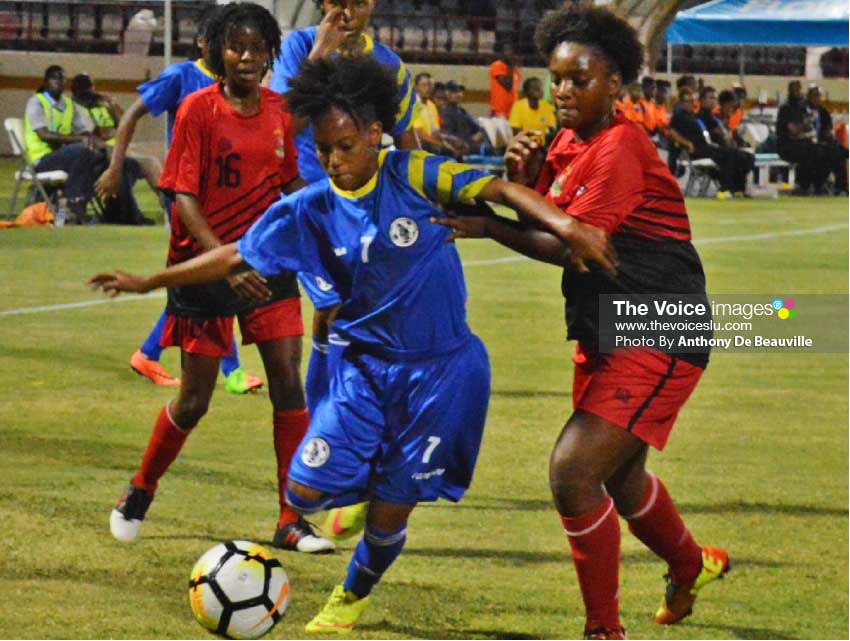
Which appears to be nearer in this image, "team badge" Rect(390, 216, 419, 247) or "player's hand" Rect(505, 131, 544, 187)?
"team badge" Rect(390, 216, 419, 247)

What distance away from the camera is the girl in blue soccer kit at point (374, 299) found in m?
5.29

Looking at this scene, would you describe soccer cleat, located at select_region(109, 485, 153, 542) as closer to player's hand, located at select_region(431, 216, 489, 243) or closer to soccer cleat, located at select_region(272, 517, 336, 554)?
soccer cleat, located at select_region(272, 517, 336, 554)

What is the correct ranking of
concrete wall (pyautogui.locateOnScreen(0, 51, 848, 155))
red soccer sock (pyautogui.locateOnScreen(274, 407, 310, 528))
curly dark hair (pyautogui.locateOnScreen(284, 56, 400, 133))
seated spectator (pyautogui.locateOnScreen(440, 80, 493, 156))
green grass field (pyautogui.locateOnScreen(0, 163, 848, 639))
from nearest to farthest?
curly dark hair (pyautogui.locateOnScreen(284, 56, 400, 133)), green grass field (pyautogui.locateOnScreen(0, 163, 848, 639)), red soccer sock (pyautogui.locateOnScreen(274, 407, 310, 528)), seated spectator (pyautogui.locateOnScreen(440, 80, 493, 156)), concrete wall (pyautogui.locateOnScreen(0, 51, 848, 155))

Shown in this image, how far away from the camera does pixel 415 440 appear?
5.42 metres

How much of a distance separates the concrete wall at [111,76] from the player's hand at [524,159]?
28657 millimetres

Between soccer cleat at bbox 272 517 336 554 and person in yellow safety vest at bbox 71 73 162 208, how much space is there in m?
14.1

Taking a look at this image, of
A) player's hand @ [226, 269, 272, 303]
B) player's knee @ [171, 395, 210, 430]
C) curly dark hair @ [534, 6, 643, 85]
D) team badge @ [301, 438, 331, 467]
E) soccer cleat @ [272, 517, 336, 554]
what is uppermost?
curly dark hair @ [534, 6, 643, 85]

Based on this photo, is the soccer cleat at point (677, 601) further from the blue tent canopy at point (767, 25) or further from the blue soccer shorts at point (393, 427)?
the blue tent canopy at point (767, 25)

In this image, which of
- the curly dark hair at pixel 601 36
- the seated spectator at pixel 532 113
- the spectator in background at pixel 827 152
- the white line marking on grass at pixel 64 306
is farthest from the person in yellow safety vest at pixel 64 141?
the curly dark hair at pixel 601 36

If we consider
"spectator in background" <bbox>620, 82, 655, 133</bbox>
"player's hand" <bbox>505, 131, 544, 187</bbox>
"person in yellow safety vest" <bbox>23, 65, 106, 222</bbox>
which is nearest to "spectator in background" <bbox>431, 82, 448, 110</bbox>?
"spectator in background" <bbox>620, 82, 655, 133</bbox>

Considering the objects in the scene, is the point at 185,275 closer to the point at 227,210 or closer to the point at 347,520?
the point at 347,520

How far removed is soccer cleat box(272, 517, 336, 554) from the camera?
6.55 m

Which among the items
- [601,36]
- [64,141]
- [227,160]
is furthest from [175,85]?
[64,141]

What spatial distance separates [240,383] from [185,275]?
4730 millimetres
